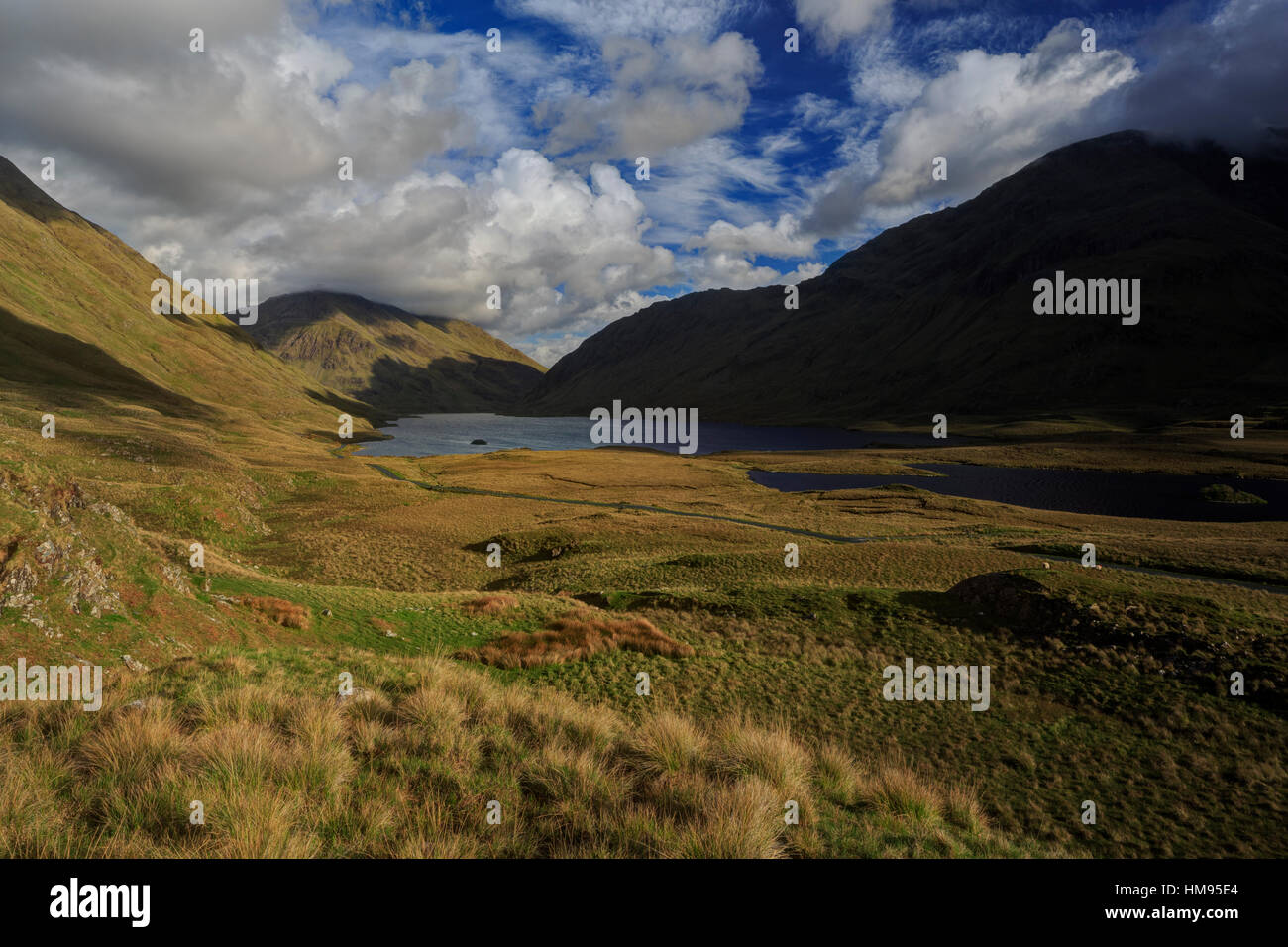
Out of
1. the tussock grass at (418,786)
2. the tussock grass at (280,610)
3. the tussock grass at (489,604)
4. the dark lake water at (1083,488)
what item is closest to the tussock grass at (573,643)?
the tussock grass at (489,604)

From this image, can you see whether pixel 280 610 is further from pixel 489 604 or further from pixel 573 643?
pixel 573 643

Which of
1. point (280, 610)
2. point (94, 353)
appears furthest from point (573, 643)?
point (94, 353)

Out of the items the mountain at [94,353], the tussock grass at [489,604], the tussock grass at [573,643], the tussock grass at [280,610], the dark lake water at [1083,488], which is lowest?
the tussock grass at [573,643]

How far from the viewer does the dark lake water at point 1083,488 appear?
68.4 meters

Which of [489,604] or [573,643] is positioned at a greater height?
[489,604]

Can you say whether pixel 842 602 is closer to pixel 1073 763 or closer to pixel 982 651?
pixel 982 651

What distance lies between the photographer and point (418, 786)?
696 cm

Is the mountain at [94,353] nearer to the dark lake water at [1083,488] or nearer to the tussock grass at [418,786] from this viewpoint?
the tussock grass at [418,786]

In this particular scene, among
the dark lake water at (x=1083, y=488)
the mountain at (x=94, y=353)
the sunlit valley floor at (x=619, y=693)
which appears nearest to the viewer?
the sunlit valley floor at (x=619, y=693)

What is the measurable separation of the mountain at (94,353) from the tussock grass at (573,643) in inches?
4043

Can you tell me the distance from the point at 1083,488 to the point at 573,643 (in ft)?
305

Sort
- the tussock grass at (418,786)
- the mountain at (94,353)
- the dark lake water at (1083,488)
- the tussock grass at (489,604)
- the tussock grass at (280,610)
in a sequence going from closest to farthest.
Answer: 1. the tussock grass at (418,786)
2. the tussock grass at (280,610)
3. the tussock grass at (489,604)
4. the dark lake water at (1083,488)
5. the mountain at (94,353)
